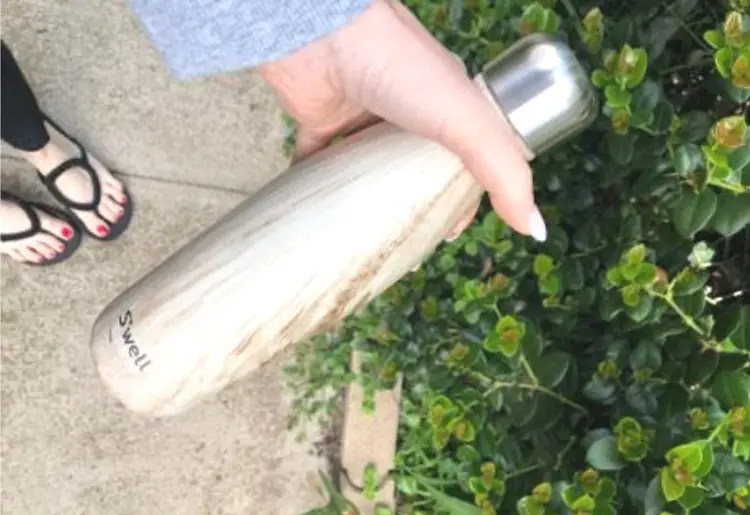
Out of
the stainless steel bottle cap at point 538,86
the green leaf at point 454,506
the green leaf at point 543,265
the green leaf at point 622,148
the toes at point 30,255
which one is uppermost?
the stainless steel bottle cap at point 538,86

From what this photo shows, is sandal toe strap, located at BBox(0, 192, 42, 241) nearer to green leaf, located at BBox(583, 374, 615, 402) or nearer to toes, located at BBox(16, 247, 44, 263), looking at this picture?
toes, located at BBox(16, 247, 44, 263)

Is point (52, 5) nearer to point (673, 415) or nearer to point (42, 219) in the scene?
point (42, 219)

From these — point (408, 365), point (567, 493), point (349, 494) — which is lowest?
point (349, 494)

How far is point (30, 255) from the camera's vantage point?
80.4 inches

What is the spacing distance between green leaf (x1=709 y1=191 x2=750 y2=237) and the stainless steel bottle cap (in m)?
0.18

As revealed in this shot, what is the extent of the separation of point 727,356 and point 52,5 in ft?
4.70

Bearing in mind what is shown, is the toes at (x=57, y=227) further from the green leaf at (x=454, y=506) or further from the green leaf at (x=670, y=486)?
the green leaf at (x=670, y=486)

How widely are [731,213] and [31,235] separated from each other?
1.31 meters

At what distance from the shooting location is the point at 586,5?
1515 mm

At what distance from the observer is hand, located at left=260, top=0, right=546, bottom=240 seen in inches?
44.3

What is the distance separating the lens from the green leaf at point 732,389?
46.0 inches

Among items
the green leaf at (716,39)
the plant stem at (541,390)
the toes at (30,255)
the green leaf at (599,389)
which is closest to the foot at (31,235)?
the toes at (30,255)

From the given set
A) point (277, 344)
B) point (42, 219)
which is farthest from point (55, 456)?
point (277, 344)

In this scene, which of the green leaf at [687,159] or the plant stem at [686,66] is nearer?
the green leaf at [687,159]
